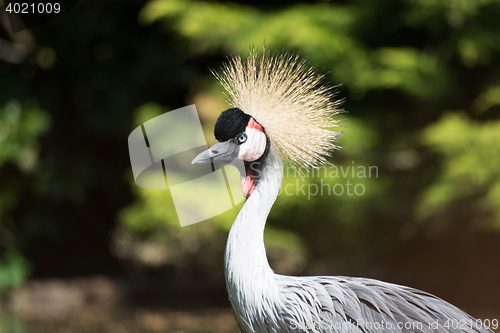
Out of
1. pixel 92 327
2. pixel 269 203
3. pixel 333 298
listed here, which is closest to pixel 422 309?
pixel 333 298

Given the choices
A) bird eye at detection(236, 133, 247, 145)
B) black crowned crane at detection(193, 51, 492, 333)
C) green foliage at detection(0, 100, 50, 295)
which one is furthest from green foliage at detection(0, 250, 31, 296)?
bird eye at detection(236, 133, 247, 145)

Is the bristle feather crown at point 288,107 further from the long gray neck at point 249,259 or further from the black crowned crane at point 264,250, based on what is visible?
the long gray neck at point 249,259

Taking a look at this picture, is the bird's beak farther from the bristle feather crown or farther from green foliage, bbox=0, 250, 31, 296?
green foliage, bbox=0, 250, 31, 296

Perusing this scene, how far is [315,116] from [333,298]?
1.29ft

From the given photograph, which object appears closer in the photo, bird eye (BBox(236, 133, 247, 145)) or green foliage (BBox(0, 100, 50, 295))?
bird eye (BBox(236, 133, 247, 145))

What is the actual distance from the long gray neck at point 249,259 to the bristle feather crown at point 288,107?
0.41 ft

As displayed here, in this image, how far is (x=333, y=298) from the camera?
100 centimetres

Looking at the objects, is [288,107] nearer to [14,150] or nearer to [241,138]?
[241,138]

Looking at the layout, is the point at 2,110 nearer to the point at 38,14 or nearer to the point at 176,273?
the point at 38,14

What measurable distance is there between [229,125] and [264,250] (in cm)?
27

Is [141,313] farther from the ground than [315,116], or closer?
closer

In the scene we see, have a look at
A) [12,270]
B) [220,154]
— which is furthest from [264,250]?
[12,270]

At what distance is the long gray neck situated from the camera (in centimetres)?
93

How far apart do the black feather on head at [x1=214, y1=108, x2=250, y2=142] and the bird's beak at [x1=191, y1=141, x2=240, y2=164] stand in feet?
0.06
